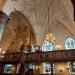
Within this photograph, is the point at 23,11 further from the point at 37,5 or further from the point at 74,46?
the point at 74,46

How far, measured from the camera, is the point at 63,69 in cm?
2123

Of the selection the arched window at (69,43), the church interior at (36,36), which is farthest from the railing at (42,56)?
the arched window at (69,43)

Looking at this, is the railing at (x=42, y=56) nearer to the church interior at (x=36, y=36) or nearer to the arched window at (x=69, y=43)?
the church interior at (x=36, y=36)

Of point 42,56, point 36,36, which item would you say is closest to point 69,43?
point 36,36

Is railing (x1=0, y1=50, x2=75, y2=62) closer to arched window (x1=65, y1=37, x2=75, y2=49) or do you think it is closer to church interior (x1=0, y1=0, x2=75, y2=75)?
church interior (x1=0, y1=0, x2=75, y2=75)

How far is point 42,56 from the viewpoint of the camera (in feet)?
58.7

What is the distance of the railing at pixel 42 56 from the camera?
654 inches

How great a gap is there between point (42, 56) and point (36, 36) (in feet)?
19.8

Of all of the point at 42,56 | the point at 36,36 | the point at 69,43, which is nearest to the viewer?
the point at 42,56

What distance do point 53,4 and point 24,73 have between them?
10.5 metres

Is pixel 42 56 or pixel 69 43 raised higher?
pixel 69 43

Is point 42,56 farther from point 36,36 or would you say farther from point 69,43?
point 69,43

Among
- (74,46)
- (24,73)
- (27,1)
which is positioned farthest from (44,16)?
(24,73)

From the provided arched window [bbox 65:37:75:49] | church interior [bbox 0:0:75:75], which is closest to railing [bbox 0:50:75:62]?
church interior [bbox 0:0:75:75]
